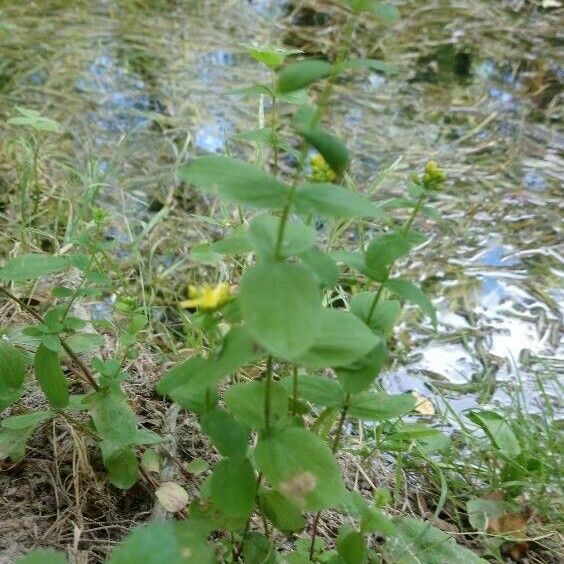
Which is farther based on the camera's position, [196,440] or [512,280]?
[512,280]

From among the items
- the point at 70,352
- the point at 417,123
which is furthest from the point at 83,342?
the point at 417,123

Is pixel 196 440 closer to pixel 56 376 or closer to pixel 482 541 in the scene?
pixel 56 376

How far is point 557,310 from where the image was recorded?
154cm

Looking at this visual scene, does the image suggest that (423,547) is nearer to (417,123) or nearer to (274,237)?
Answer: (274,237)

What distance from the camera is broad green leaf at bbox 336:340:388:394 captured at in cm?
73

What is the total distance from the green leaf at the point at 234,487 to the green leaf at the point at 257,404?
5 cm

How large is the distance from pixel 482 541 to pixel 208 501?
1.60 feet

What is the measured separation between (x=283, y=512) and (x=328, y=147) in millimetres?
411

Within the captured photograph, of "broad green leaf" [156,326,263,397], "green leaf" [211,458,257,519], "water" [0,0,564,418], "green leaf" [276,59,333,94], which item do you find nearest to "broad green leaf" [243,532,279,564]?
"green leaf" [211,458,257,519]

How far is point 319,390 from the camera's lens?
808 millimetres

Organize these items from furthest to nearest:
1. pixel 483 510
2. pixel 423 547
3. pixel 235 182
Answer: pixel 483 510
pixel 423 547
pixel 235 182

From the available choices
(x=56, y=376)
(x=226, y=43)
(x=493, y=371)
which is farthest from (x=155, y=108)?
(x=56, y=376)

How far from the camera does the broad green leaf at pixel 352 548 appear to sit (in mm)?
774

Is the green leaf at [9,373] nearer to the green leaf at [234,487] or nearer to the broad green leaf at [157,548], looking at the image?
the green leaf at [234,487]
